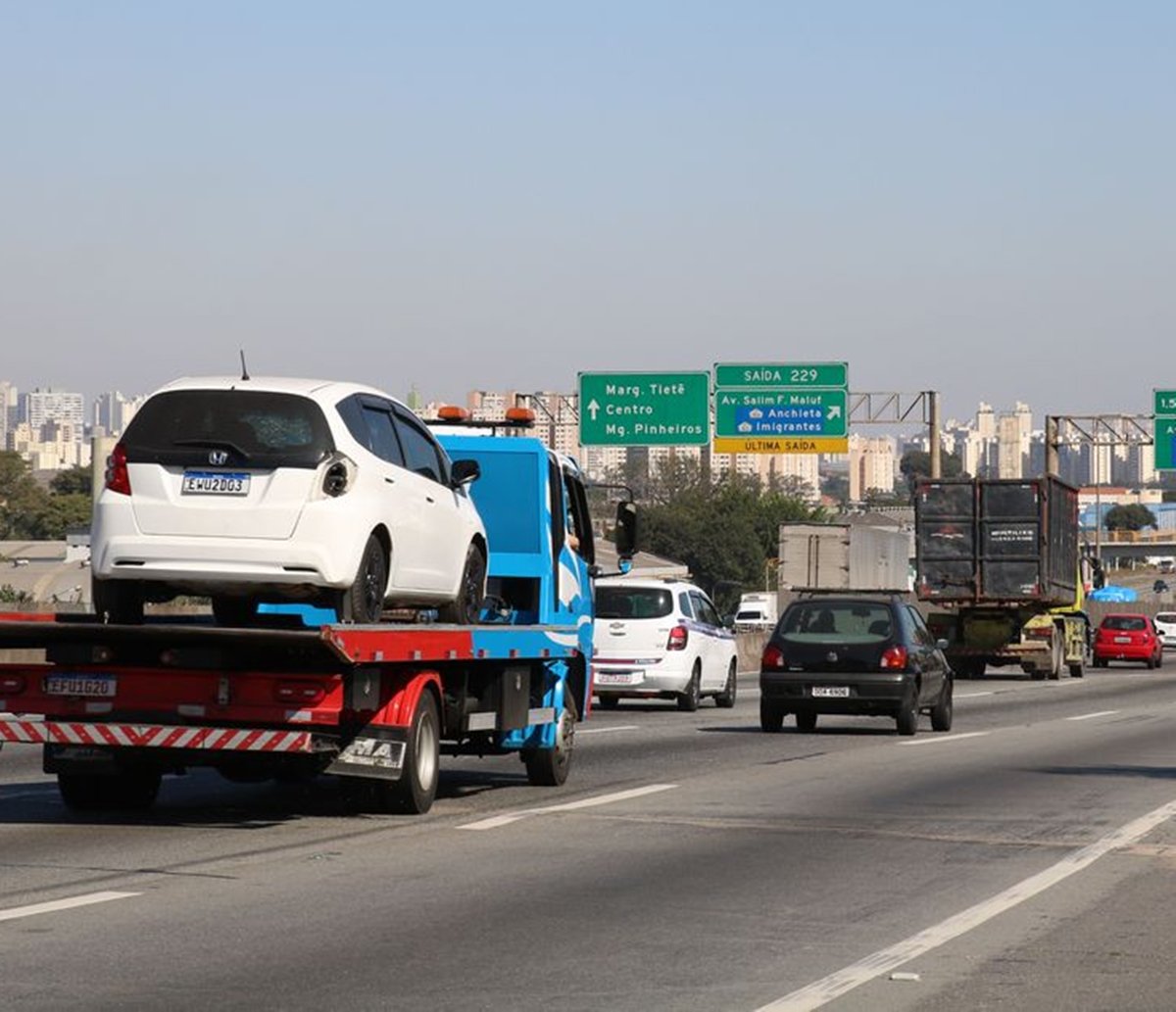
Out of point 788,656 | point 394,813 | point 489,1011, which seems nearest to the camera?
point 489,1011

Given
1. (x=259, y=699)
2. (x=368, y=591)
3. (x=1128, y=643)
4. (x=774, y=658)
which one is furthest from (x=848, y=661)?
(x=1128, y=643)

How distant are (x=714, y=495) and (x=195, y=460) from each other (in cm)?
13528

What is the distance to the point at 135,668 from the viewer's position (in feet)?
45.7

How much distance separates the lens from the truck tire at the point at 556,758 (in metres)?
17.8

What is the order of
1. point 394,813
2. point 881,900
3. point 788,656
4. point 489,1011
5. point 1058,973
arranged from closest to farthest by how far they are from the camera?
point 489,1011, point 1058,973, point 881,900, point 394,813, point 788,656

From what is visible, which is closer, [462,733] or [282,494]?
[282,494]

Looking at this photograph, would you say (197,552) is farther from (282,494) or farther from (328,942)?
(328,942)

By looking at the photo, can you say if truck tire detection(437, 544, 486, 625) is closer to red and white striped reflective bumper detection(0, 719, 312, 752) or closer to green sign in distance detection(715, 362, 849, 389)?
red and white striped reflective bumper detection(0, 719, 312, 752)

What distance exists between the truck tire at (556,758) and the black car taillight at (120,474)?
194 inches

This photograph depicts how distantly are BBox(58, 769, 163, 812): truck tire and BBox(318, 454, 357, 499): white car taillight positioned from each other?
257 cm

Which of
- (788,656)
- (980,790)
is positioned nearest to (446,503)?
(980,790)

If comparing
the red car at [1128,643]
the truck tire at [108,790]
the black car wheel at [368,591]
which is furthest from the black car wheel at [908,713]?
the red car at [1128,643]

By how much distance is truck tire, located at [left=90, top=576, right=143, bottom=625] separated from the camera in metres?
13.8

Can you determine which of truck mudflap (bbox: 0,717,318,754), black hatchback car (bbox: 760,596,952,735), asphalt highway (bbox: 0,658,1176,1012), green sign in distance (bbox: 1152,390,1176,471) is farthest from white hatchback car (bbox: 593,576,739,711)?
green sign in distance (bbox: 1152,390,1176,471)
